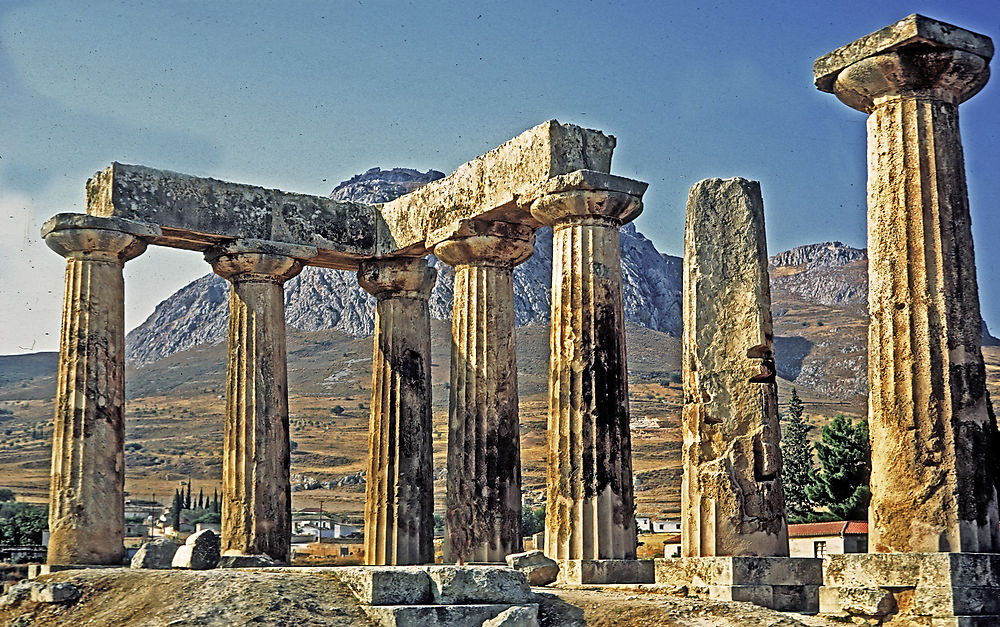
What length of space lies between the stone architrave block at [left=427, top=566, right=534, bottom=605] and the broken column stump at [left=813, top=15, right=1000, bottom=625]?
367 cm

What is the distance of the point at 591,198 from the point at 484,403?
16.0ft

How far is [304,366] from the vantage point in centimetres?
17850

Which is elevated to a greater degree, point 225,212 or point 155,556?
point 225,212

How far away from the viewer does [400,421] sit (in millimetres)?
27094

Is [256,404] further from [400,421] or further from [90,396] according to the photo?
[90,396]

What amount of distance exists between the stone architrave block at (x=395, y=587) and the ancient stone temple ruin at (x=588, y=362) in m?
3.15

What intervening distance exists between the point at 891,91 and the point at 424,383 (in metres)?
13.9

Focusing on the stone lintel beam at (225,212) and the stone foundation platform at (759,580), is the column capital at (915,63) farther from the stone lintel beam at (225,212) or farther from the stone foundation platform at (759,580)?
the stone lintel beam at (225,212)

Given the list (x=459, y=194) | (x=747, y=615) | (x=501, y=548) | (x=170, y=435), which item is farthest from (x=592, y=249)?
(x=170, y=435)

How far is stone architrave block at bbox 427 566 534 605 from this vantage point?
52.0 ft

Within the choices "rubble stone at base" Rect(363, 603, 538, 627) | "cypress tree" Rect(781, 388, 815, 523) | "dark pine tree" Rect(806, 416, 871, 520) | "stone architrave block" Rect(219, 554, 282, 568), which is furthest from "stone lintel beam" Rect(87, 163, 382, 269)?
"cypress tree" Rect(781, 388, 815, 523)

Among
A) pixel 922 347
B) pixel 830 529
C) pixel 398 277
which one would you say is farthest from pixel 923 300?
pixel 830 529

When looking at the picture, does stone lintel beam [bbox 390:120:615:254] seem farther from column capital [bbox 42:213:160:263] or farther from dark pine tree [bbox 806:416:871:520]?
dark pine tree [bbox 806:416:871:520]

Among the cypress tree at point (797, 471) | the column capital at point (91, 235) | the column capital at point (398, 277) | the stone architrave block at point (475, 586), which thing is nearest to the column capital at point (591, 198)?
the column capital at point (398, 277)
